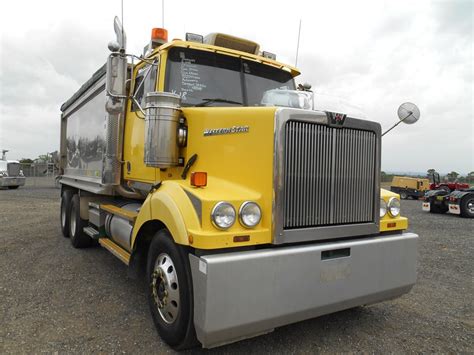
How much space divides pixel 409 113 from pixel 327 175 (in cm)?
127

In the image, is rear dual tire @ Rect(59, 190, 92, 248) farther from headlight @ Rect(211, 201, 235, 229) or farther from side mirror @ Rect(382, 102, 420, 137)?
side mirror @ Rect(382, 102, 420, 137)

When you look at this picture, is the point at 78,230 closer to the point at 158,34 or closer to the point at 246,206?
the point at 158,34

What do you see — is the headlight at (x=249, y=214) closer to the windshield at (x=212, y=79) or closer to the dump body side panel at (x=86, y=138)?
the windshield at (x=212, y=79)

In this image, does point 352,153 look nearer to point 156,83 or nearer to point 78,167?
point 156,83

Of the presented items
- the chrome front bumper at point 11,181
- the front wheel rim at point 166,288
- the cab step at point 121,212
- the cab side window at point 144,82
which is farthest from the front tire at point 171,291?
the chrome front bumper at point 11,181

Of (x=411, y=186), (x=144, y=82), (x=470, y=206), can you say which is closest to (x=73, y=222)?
(x=144, y=82)

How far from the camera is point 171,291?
2971mm

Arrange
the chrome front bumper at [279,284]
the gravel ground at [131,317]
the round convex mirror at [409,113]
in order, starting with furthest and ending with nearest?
the round convex mirror at [409,113], the gravel ground at [131,317], the chrome front bumper at [279,284]

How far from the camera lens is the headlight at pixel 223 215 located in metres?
2.63

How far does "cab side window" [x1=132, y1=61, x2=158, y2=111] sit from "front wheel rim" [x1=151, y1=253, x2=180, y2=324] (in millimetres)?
1946

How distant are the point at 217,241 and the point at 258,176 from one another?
25.4 inches

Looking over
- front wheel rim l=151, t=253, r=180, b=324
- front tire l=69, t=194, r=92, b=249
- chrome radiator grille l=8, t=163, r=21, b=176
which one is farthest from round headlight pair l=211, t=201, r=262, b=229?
chrome radiator grille l=8, t=163, r=21, b=176

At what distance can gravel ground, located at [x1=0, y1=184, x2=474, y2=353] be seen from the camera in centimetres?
→ 314

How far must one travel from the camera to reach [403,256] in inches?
132
